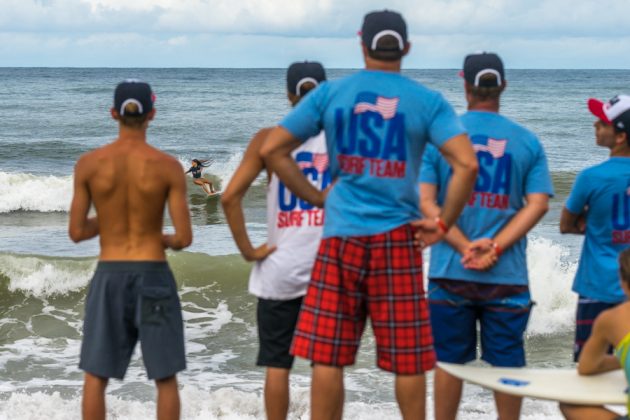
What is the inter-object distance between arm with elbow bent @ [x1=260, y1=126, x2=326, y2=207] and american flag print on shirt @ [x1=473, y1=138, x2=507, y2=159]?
838mm

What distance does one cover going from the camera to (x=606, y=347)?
3973 millimetres

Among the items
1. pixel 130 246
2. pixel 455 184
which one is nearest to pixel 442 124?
pixel 455 184

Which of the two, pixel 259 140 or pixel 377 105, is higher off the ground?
pixel 377 105

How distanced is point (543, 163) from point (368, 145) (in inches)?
43.3

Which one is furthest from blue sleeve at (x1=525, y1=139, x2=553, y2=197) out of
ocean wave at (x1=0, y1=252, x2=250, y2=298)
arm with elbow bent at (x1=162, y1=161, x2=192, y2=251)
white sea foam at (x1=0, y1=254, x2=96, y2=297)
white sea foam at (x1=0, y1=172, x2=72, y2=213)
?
white sea foam at (x1=0, y1=172, x2=72, y2=213)

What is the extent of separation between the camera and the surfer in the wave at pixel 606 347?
3719 mm

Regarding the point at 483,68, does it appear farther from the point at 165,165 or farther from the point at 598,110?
the point at 165,165

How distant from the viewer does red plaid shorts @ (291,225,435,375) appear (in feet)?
12.5

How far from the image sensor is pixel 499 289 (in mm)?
4469

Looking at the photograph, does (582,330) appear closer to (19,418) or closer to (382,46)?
(382,46)

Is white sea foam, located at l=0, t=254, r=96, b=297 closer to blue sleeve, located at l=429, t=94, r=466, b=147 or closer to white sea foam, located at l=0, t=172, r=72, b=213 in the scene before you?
white sea foam, located at l=0, t=172, r=72, b=213

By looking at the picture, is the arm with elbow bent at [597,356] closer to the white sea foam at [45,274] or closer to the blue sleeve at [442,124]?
the blue sleeve at [442,124]

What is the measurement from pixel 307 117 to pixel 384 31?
1.43ft

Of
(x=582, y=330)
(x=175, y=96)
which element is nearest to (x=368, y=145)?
(x=582, y=330)
